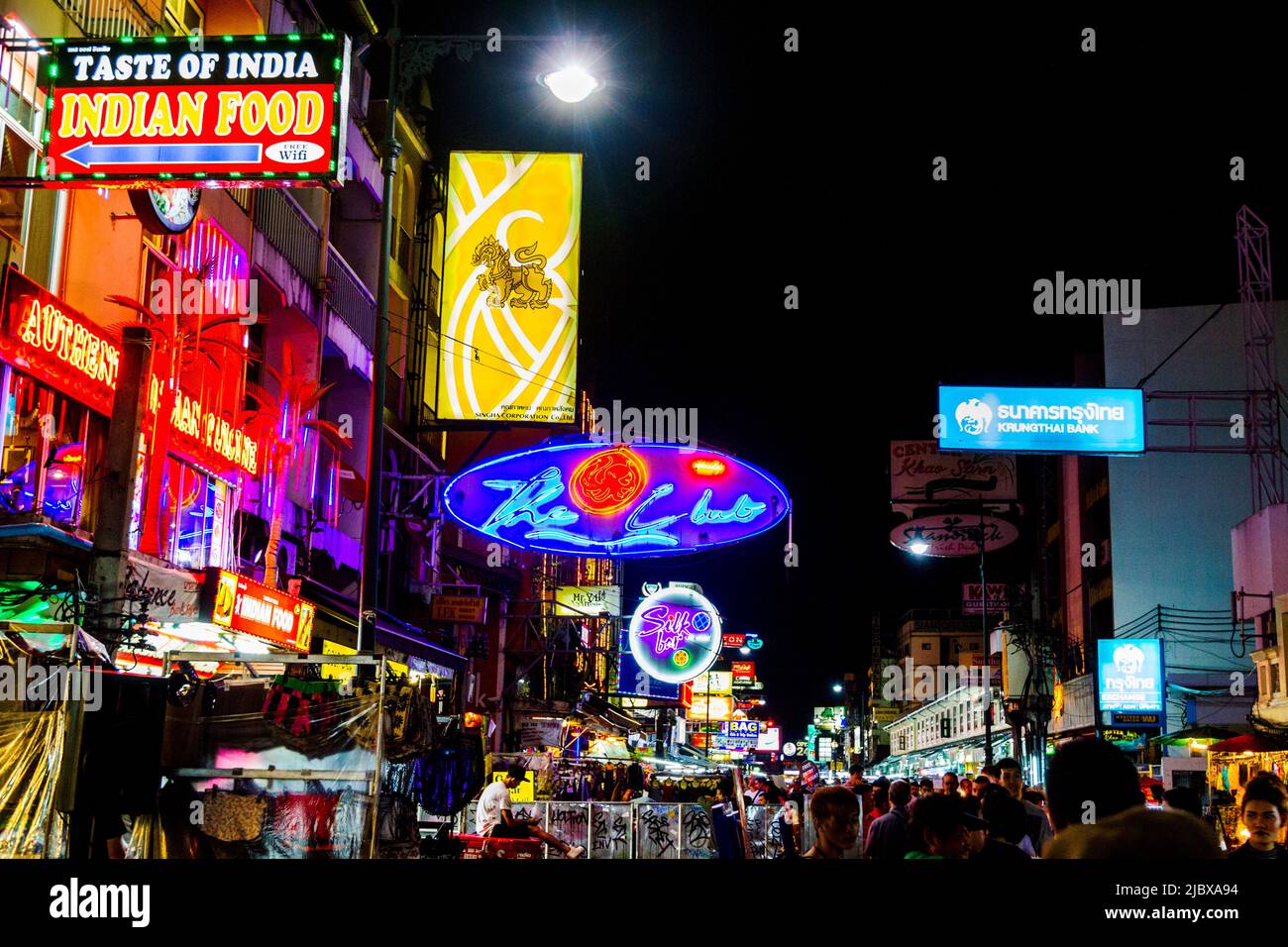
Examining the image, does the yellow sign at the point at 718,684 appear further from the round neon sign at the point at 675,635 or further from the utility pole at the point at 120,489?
the utility pole at the point at 120,489

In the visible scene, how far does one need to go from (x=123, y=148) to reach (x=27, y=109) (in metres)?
2.81

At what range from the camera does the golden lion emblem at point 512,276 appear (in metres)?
24.4

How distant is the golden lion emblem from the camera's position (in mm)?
24422

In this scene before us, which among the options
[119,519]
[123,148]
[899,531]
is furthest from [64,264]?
[899,531]

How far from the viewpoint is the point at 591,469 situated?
1900cm

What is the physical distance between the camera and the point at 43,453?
41.5 feet

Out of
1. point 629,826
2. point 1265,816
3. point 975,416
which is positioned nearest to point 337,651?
point 629,826

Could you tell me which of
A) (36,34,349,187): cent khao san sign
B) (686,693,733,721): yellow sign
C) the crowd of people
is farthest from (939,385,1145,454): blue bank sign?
(686,693,733,721): yellow sign

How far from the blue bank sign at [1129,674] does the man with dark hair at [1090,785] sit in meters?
35.0

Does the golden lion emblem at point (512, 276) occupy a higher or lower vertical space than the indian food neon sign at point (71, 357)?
higher

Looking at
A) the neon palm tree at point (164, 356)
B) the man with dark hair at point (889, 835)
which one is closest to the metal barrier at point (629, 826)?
the neon palm tree at point (164, 356)

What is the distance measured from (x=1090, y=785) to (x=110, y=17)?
15.1 metres

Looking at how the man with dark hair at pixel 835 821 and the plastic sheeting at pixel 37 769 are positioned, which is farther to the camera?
the plastic sheeting at pixel 37 769

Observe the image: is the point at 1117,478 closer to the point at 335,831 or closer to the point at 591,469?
the point at 591,469
